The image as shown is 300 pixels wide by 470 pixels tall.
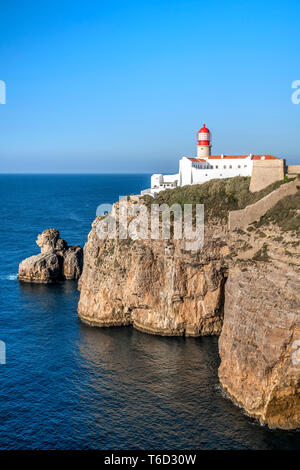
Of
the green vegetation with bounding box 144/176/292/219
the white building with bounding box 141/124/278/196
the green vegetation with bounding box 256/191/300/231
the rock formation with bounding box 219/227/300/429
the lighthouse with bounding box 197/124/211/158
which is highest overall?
the lighthouse with bounding box 197/124/211/158

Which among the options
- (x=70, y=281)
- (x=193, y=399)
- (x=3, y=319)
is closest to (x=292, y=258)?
(x=193, y=399)

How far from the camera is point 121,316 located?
189ft

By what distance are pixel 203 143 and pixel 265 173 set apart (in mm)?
24803

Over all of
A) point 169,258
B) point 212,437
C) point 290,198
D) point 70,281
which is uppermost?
point 290,198

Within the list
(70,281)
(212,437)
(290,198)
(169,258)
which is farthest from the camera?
(70,281)

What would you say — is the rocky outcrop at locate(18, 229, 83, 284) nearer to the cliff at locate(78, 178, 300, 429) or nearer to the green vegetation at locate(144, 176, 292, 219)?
the cliff at locate(78, 178, 300, 429)

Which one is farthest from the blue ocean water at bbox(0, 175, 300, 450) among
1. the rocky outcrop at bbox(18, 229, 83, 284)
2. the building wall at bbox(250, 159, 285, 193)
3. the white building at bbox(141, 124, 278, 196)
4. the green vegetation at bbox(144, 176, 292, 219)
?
the white building at bbox(141, 124, 278, 196)

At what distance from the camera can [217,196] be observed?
55875mm

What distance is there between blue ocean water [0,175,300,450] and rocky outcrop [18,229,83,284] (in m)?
12.5

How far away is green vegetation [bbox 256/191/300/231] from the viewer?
38.9m

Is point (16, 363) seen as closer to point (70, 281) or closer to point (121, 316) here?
point (121, 316)

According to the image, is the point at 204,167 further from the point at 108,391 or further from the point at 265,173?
the point at 108,391

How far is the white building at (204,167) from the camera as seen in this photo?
66.2 m

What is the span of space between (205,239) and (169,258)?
5084 mm
